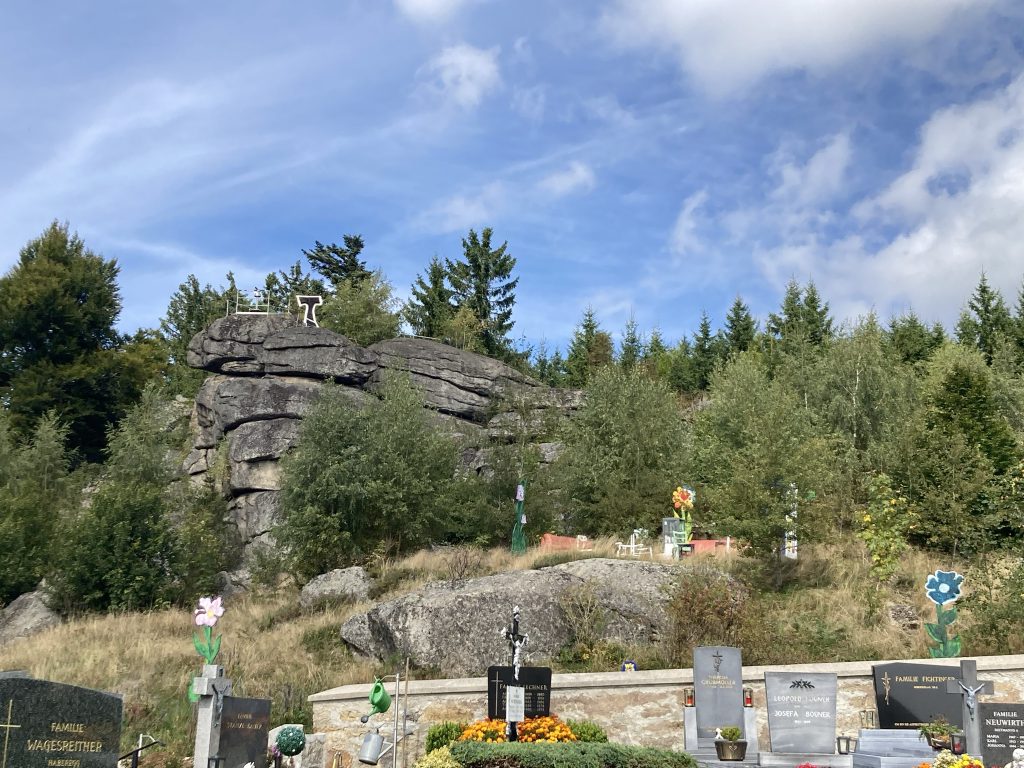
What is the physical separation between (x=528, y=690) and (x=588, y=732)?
1242mm

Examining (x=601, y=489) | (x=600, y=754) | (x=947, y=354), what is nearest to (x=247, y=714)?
(x=600, y=754)

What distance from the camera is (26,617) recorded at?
3041 cm

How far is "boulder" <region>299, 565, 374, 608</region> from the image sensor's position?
2764 centimetres

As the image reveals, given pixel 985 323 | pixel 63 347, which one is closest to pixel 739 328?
pixel 985 323

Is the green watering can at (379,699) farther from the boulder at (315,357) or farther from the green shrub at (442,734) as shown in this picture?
the boulder at (315,357)

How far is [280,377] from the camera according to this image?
43.8m

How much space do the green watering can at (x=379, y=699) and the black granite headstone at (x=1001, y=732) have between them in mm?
9533

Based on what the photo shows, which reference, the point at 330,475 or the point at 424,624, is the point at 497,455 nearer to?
the point at 330,475

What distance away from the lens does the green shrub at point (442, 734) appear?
52.2ft

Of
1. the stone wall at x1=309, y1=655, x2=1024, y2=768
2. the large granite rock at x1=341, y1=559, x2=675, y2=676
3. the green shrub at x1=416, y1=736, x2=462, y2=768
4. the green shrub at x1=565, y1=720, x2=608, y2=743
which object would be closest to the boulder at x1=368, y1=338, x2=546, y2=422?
the large granite rock at x1=341, y1=559, x2=675, y2=676

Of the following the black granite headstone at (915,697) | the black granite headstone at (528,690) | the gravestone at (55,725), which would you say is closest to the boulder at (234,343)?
the black granite headstone at (528,690)

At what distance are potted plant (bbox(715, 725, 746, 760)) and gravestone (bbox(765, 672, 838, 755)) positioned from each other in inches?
36.5

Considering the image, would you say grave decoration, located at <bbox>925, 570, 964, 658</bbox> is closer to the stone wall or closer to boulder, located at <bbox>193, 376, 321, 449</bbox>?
the stone wall

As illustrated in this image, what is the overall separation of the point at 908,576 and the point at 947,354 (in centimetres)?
2606
